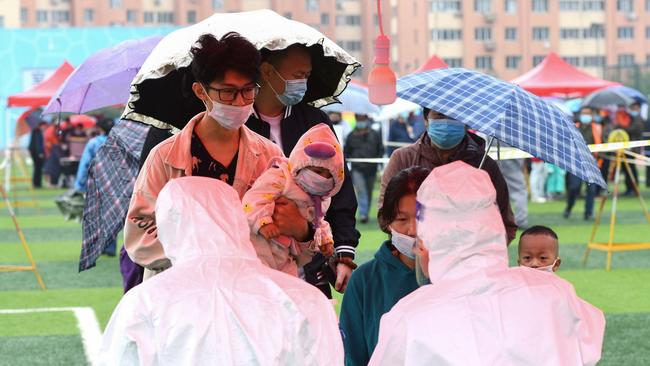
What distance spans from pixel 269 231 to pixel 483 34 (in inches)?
3857

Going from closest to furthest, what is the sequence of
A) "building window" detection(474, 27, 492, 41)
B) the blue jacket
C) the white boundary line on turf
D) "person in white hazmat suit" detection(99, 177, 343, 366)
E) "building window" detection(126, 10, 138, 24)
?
"person in white hazmat suit" detection(99, 177, 343, 366) → the white boundary line on turf → the blue jacket → "building window" detection(474, 27, 492, 41) → "building window" detection(126, 10, 138, 24)

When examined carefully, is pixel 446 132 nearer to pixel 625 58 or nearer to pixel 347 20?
pixel 625 58

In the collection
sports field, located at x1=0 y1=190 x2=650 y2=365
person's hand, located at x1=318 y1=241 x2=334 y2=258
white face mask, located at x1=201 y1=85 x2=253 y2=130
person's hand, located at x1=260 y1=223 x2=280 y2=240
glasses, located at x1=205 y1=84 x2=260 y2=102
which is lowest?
sports field, located at x1=0 y1=190 x2=650 y2=365

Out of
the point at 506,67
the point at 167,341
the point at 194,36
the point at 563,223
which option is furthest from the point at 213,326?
the point at 506,67

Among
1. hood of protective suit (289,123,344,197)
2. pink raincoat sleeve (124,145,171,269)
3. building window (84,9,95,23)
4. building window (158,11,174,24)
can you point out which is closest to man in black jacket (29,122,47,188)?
pink raincoat sleeve (124,145,171,269)

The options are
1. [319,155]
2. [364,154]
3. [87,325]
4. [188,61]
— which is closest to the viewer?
[319,155]

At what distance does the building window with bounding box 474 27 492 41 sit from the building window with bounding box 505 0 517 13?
2287 mm

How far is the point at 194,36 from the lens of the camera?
546 cm

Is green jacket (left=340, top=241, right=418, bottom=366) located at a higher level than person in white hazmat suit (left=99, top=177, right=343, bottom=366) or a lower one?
lower

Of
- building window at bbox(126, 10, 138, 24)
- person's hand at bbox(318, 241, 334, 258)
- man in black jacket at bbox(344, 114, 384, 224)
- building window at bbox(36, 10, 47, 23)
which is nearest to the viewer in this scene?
person's hand at bbox(318, 241, 334, 258)

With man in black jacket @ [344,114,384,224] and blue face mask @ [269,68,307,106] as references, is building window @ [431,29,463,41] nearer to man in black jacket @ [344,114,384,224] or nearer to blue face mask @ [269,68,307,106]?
man in black jacket @ [344,114,384,224]

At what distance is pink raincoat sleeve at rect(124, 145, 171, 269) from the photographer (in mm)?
4992

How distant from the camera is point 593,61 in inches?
4055

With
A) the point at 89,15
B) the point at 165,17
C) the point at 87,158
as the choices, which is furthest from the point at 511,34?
the point at 87,158
